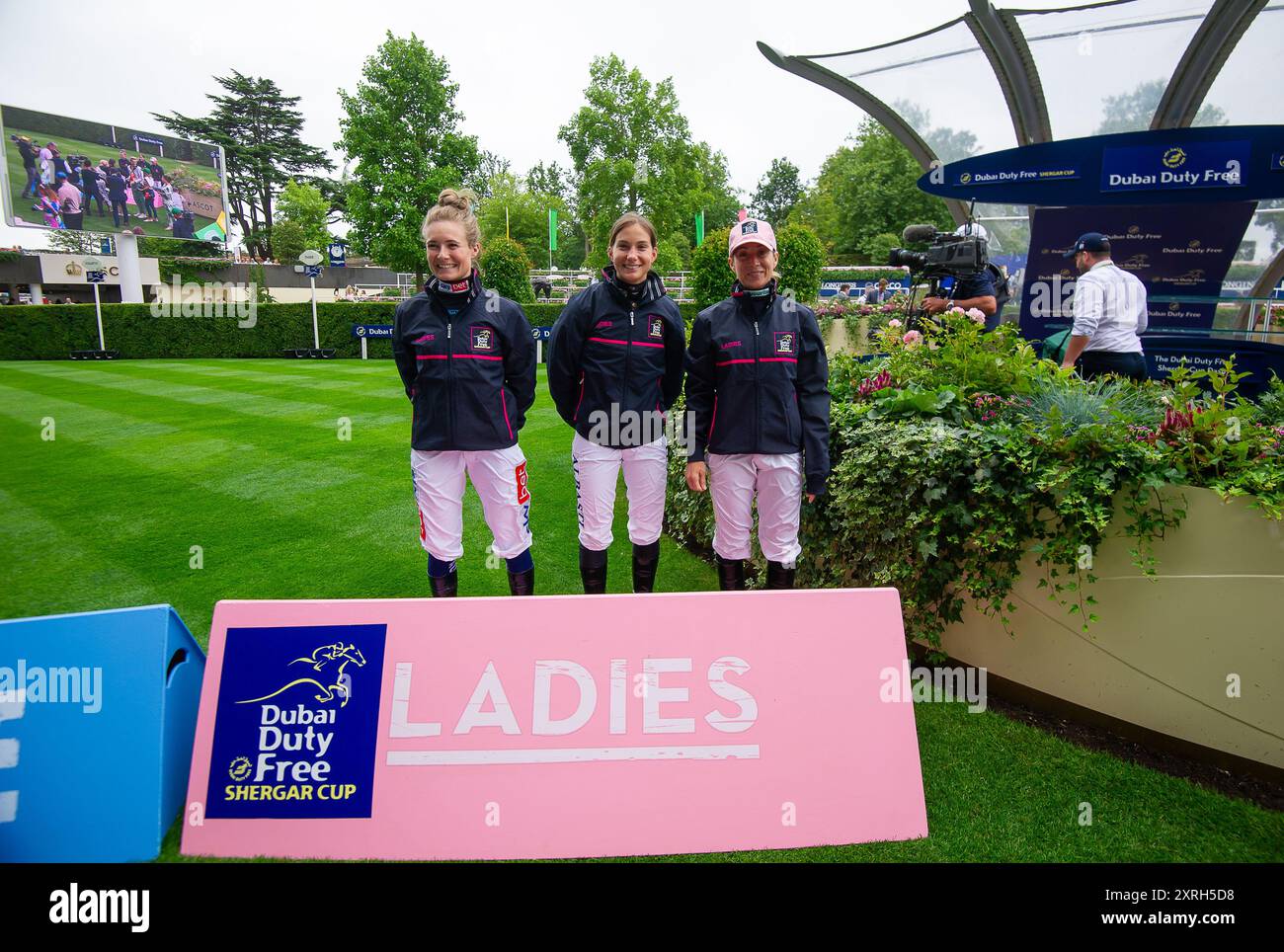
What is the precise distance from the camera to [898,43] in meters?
12.1

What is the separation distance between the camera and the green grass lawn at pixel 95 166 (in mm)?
26562

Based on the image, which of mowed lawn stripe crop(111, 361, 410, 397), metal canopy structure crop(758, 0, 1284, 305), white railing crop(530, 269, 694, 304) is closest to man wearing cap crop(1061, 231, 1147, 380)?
metal canopy structure crop(758, 0, 1284, 305)

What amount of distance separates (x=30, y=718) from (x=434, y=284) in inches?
96.9

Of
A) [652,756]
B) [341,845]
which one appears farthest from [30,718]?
[652,756]

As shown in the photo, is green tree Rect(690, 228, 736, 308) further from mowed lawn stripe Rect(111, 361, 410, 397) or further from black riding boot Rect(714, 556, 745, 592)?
black riding boot Rect(714, 556, 745, 592)

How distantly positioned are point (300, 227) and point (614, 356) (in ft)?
197

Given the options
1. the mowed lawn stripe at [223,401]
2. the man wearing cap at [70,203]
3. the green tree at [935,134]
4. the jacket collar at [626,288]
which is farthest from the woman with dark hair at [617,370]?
the man wearing cap at [70,203]

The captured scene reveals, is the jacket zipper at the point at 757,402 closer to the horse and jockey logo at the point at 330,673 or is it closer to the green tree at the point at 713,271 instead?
the horse and jockey logo at the point at 330,673

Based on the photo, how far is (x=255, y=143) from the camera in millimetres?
57062

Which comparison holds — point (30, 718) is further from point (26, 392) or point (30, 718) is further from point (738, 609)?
point (26, 392)

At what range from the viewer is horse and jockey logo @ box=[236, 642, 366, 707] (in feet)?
7.97

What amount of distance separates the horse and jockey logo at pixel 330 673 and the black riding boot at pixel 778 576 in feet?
7.20
